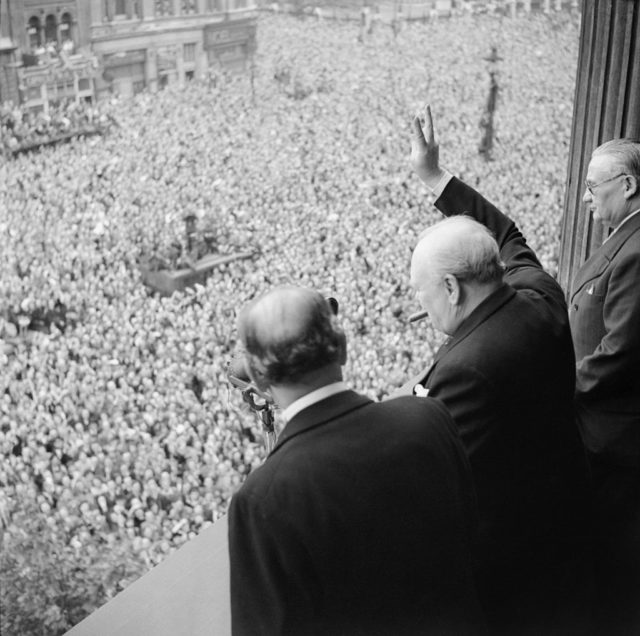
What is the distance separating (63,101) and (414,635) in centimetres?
239

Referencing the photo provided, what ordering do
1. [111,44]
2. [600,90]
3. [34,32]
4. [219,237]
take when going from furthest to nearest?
[219,237] → [600,90] → [111,44] → [34,32]

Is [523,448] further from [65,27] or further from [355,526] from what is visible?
[65,27]

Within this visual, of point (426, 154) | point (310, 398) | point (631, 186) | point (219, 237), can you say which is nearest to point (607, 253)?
point (631, 186)

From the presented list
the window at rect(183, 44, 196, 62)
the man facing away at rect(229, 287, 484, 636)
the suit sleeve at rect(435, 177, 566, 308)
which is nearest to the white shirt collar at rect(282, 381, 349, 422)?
the man facing away at rect(229, 287, 484, 636)

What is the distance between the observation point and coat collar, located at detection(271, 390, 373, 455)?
110 centimetres

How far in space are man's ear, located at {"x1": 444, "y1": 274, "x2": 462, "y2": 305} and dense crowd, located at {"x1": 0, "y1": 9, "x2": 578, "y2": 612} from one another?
1972 mm

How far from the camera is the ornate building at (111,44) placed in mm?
2758

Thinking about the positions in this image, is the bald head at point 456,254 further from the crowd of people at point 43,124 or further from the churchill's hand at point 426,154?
the crowd of people at point 43,124

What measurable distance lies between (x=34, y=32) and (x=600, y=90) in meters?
2.13

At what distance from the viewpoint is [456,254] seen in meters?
1.45

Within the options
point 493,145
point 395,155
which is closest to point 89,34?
point 395,155

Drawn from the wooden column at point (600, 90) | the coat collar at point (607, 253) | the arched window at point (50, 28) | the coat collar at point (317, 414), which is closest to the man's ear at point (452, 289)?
the coat collar at point (317, 414)

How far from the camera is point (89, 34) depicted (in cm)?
297

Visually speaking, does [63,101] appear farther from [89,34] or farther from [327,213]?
[327,213]
